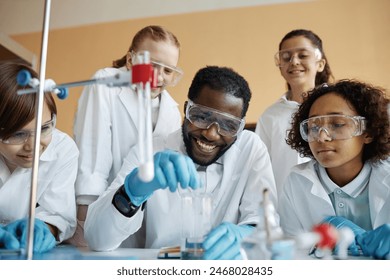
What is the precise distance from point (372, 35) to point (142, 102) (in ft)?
4.73

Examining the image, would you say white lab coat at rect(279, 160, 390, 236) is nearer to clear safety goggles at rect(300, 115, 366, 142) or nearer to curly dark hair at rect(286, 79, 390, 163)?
curly dark hair at rect(286, 79, 390, 163)

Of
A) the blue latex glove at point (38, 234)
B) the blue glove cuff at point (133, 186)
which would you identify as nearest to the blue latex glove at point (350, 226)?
the blue glove cuff at point (133, 186)

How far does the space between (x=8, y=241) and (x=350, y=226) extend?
37.5 inches

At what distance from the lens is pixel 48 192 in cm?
136

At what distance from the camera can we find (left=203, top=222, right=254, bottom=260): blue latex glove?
979 mm

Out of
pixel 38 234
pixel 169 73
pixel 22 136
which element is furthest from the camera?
pixel 169 73

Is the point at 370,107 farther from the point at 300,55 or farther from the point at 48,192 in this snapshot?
the point at 48,192

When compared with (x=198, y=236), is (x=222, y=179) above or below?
above

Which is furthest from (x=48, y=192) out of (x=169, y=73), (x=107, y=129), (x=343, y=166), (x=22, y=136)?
(x=343, y=166)

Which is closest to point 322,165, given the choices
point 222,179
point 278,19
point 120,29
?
point 222,179

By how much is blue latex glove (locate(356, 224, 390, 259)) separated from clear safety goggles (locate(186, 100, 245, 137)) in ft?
1.61

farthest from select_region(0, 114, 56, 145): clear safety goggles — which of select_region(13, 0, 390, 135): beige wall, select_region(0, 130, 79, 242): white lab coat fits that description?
select_region(13, 0, 390, 135): beige wall

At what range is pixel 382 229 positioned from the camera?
108cm
